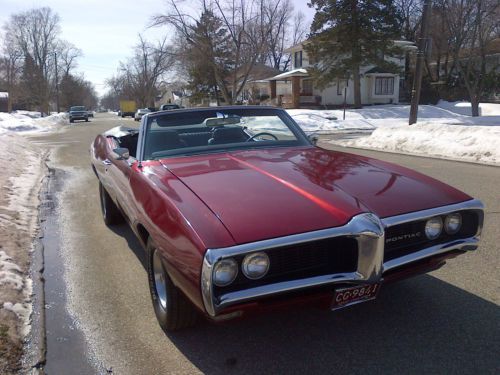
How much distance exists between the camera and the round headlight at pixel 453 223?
2867 mm

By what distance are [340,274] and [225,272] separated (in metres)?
0.67

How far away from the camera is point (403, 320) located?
3029 mm

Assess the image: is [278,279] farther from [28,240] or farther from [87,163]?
[87,163]

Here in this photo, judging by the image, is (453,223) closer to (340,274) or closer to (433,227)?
Answer: (433,227)

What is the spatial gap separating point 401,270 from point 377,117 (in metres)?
29.0

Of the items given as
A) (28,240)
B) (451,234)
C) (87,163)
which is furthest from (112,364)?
(87,163)

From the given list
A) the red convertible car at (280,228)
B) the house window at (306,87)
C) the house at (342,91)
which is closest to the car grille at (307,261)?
the red convertible car at (280,228)

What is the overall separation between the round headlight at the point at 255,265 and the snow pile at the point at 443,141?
9.12 m

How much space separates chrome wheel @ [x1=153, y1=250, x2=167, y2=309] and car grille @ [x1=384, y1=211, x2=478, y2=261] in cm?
146

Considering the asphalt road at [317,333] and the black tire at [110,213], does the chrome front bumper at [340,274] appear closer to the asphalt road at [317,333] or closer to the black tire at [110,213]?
the asphalt road at [317,333]

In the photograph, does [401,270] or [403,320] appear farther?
[403,320]

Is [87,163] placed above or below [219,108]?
below

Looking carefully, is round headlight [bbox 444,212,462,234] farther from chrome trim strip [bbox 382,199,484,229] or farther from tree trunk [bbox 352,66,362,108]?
tree trunk [bbox 352,66,362,108]

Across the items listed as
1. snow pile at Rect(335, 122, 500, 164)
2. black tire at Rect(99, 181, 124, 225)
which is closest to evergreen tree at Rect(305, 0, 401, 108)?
snow pile at Rect(335, 122, 500, 164)
